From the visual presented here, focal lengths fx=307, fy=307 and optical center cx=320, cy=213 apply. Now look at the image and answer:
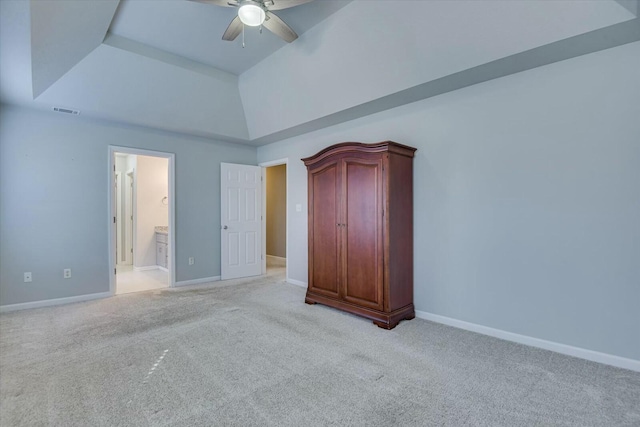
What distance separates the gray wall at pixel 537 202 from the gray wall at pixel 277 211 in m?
4.35

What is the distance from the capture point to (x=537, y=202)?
2.69 m

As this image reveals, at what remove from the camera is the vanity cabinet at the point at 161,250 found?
627 centimetres

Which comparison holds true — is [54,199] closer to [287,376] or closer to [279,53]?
[279,53]

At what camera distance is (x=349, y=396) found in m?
1.95

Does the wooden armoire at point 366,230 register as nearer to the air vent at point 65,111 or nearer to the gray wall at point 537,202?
the gray wall at point 537,202

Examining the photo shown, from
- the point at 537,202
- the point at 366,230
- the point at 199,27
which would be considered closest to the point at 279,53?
the point at 199,27

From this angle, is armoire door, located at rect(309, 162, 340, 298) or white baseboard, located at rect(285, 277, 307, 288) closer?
armoire door, located at rect(309, 162, 340, 298)

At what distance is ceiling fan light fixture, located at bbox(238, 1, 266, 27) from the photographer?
236cm

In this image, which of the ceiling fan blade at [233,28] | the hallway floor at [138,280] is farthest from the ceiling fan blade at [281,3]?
the hallway floor at [138,280]

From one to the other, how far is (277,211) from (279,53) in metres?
4.39

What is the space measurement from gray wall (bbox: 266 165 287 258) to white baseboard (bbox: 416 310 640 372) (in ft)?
15.2

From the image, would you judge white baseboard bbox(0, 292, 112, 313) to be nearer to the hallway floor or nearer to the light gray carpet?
the hallway floor

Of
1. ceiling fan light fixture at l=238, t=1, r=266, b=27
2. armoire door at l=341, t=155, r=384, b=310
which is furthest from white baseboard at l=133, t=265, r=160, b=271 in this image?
ceiling fan light fixture at l=238, t=1, r=266, b=27

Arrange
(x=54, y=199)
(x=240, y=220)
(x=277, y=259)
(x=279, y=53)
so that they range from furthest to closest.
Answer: (x=277, y=259)
(x=240, y=220)
(x=54, y=199)
(x=279, y=53)
